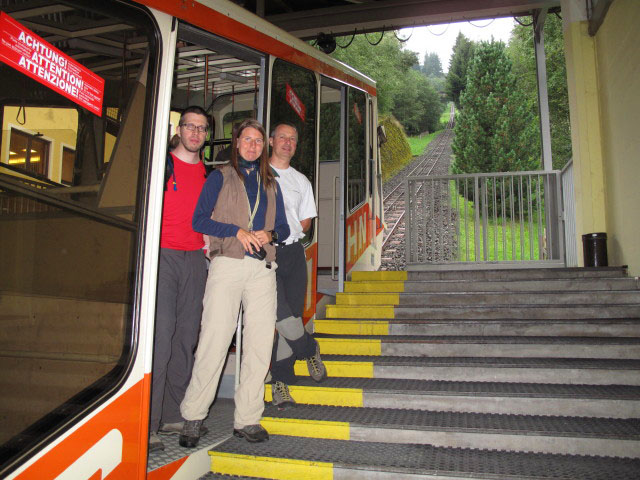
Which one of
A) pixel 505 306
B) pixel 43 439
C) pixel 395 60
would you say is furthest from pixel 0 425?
pixel 395 60

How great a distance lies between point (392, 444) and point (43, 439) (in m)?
1.58

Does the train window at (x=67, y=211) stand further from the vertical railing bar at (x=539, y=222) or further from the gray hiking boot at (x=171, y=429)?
the vertical railing bar at (x=539, y=222)

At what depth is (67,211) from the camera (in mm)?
1661

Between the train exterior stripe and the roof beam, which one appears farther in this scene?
the roof beam

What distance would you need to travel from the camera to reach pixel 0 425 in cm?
141

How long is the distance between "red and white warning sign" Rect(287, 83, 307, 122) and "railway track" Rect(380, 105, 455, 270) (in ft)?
23.8

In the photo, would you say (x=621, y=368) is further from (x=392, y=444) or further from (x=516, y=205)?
(x=516, y=205)

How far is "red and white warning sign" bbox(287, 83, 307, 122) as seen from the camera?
326cm

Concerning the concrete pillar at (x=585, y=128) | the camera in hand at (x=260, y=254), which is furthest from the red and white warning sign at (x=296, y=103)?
the concrete pillar at (x=585, y=128)

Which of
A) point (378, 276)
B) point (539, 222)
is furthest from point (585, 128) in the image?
point (378, 276)

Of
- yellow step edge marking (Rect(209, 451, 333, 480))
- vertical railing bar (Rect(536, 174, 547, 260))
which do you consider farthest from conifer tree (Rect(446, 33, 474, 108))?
yellow step edge marking (Rect(209, 451, 333, 480))

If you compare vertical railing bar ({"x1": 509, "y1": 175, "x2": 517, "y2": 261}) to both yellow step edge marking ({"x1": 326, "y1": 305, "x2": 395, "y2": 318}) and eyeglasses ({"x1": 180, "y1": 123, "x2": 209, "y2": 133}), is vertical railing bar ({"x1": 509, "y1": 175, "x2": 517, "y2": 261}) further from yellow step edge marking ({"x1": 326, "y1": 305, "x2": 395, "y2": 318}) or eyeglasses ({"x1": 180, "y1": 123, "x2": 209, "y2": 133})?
eyeglasses ({"x1": 180, "y1": 123, "x2": 209, "y2": 133})

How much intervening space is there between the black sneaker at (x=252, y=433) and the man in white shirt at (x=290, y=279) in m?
0.35

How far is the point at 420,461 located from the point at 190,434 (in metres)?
1.07
